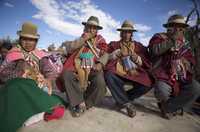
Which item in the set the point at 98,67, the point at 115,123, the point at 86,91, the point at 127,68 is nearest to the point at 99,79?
the point at 98,67

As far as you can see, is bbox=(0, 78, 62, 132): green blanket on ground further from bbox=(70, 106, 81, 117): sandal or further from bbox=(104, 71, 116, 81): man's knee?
bbox=(104, 71, 116, 81): man's knee

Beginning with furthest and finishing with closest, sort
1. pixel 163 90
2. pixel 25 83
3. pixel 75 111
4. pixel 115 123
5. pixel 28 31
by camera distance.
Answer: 1. pixel 163 90
2. pixel 75 111
3. pixel 115 123
4. pixel 28 31
5. pixel 25 83

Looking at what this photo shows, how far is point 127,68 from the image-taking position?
498 cm

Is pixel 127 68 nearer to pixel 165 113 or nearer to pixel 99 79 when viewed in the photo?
pixel 99 79

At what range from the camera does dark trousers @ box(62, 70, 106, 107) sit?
4.44 m

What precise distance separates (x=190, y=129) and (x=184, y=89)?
742 millimetres

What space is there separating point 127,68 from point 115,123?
1.18 m

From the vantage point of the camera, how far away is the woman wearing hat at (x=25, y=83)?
11.5 feet

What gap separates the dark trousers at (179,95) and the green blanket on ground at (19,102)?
6.68 feet

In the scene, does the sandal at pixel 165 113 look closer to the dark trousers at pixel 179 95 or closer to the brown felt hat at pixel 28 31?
the dark trousers at pixel 179 95

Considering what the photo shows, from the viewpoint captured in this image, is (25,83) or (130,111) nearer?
(25,83)

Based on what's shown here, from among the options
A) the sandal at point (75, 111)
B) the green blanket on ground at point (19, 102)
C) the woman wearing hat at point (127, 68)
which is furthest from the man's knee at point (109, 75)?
the green blanket on ground at point (19, 102)

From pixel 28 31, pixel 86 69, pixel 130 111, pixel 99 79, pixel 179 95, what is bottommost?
pixel 130 111

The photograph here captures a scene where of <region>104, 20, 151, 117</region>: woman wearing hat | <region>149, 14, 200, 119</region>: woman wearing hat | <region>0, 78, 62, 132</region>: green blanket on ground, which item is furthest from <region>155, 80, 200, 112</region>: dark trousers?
<region>0, 78, 62, 132</region>: green blanket on ground
